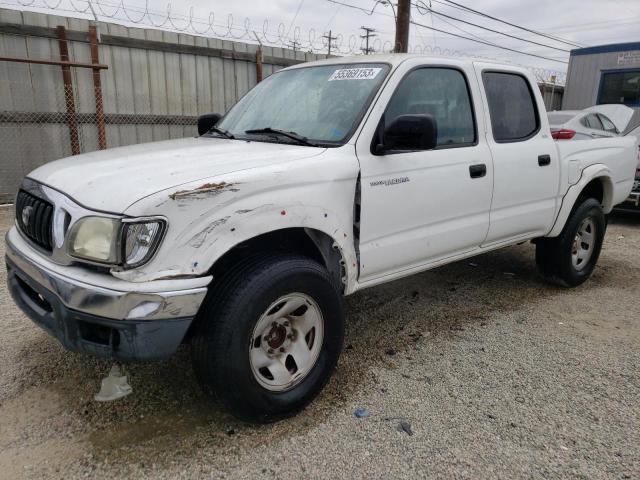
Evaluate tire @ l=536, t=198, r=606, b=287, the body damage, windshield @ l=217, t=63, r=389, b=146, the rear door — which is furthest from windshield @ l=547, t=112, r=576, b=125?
the body damage

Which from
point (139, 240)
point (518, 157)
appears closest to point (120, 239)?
point (139, 240)

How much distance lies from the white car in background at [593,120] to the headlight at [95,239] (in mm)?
9813

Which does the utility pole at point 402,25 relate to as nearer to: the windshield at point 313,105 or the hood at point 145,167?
the windshield at point 313,105

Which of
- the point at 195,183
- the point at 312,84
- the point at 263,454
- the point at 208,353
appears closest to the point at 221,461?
the point at 263,454

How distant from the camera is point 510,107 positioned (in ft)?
13.1

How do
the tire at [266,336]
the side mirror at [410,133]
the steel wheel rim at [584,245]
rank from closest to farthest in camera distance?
the tire at [266,336] < the side mirror at [410,133] < the steel wheel rim at [584,245]

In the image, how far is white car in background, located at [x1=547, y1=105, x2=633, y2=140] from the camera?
35.1ft

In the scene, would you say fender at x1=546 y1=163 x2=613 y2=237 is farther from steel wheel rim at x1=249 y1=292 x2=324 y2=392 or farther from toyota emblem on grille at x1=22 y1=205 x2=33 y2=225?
toyota emblem on grille at x1=22 y1=205 x2=33 y2=225

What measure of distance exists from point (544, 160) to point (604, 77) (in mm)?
16649

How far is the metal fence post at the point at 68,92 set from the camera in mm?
7520

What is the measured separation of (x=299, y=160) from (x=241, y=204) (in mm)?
465

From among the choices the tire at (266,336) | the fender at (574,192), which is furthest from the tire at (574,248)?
the tire at (266,336)

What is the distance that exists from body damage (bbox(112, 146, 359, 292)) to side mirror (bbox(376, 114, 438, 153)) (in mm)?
264

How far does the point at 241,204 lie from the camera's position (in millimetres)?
2379
